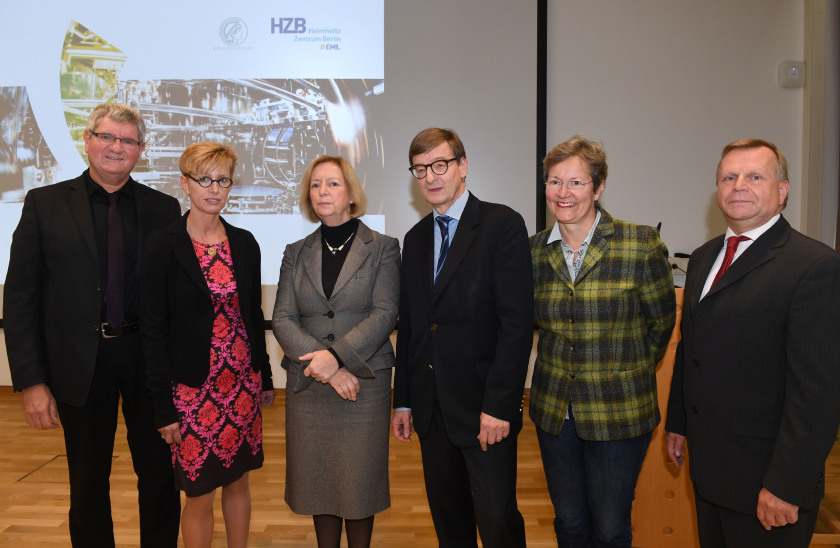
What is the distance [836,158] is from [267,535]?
4961mm

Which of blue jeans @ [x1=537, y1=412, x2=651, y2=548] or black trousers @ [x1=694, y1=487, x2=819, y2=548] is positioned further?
blue jeans @ [x1=537, y1=412, x2=651, y2=548]

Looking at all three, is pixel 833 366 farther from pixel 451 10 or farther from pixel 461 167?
pixel 451 10

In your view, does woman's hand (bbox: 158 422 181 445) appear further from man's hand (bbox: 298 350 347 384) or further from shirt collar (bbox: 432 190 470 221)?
shirt collar (bbox: 432 190 470 221)

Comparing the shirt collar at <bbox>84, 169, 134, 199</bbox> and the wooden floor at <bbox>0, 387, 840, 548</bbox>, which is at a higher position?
the shirt collar at <bbox>84, 169, 134, 199</bbox>

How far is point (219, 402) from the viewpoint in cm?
204

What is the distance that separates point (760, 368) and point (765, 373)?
17mm

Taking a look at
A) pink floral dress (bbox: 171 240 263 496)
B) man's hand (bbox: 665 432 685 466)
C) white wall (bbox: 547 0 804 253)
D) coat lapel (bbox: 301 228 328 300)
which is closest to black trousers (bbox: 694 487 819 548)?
man's hand (bbox: 665 432 685 466)

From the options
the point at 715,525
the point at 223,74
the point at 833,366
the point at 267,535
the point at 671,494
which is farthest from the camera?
the point at 223,74

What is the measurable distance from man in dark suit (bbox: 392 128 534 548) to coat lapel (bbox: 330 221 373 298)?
0.23m

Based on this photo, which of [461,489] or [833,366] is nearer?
[833,366]

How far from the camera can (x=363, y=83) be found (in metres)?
4.61

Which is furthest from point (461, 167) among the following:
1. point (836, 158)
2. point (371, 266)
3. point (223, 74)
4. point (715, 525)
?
point (836, 158)

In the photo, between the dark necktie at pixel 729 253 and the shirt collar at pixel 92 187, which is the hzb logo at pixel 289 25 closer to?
the shirt collar at pixel 92 187

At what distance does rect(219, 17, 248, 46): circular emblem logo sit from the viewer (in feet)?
14.8
